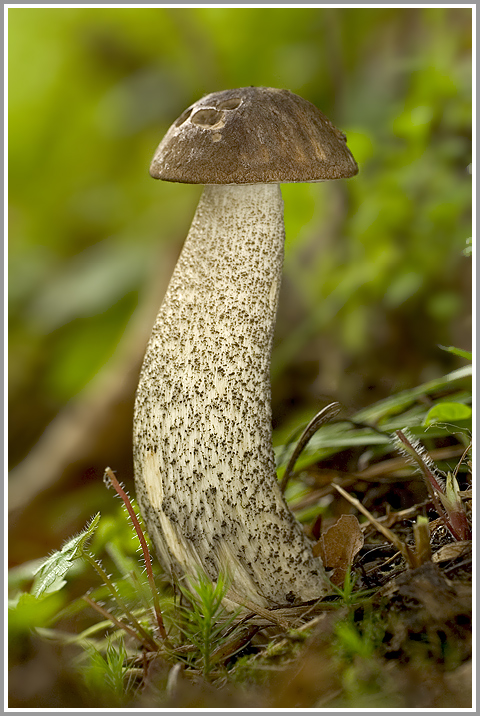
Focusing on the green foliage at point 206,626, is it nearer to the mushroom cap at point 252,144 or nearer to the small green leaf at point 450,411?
the small green leaf at point 450,411

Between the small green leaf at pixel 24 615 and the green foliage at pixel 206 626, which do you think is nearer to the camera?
the green foliage at pixel 206 626

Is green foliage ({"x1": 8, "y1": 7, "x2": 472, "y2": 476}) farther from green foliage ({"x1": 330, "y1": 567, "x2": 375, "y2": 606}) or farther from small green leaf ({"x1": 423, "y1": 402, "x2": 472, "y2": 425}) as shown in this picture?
green foliage ({"x1": 330, "y1": 567, "x2": 375, "y2": 606})

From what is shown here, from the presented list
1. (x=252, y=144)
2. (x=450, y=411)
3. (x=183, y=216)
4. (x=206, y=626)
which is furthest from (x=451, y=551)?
(x=183, y=216)

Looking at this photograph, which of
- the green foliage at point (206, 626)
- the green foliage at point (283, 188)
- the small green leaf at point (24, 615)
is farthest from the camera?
the green foliage at point (283, 188)

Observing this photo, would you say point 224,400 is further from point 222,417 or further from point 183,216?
point 183,216

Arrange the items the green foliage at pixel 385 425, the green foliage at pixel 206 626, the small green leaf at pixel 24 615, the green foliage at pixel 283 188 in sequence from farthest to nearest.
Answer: the green foliage at pixel 283 188
the green foliage at pixel 385 425
the small green leaf at pixel 24 615
the green foliage at pixel 206 626

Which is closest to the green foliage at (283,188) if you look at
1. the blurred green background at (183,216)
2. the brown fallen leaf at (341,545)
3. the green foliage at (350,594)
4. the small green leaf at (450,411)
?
the blurred green background at (183,216)
